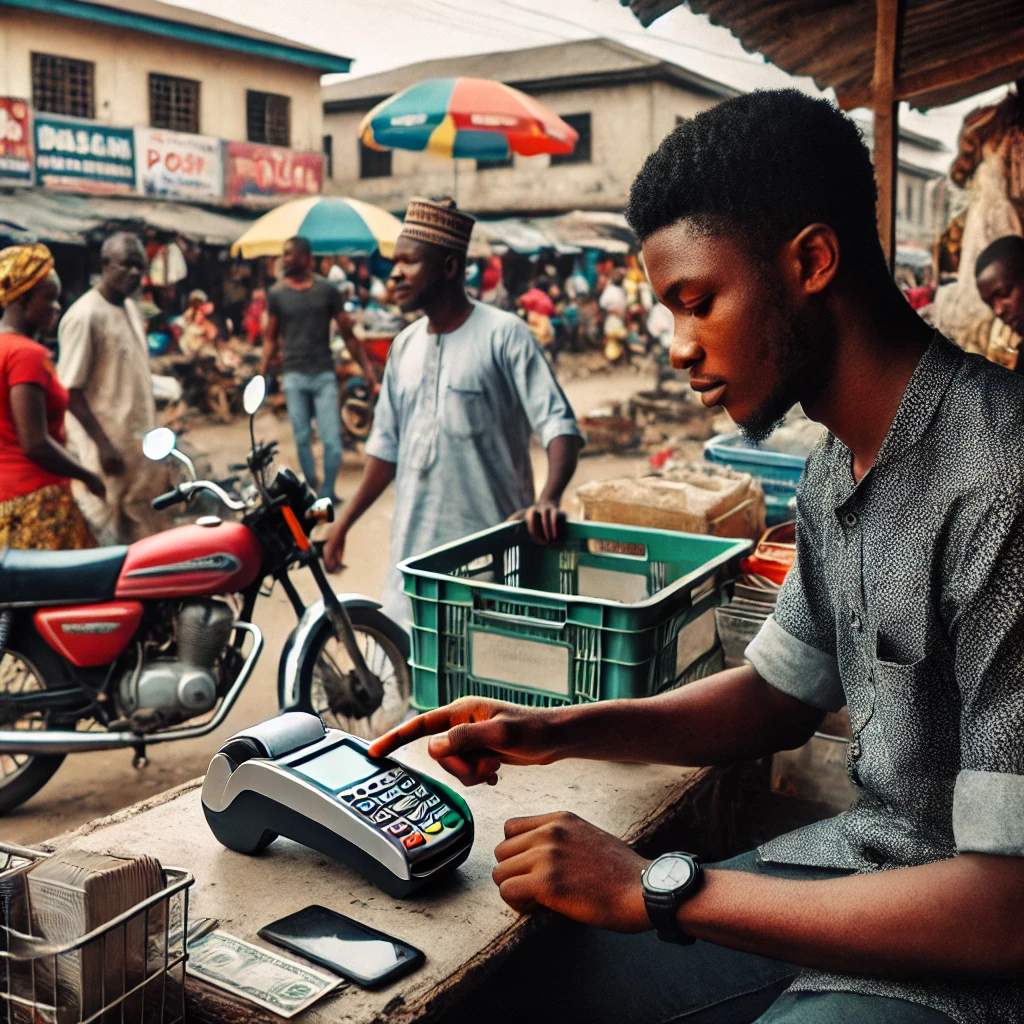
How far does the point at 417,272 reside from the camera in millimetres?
3799

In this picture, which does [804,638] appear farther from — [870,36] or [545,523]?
[870,36]

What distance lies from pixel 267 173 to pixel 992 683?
52.2 ft

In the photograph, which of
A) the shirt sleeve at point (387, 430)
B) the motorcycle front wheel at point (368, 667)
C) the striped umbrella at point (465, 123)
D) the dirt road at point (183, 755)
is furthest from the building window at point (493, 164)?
the shirt sleeve at point (387, 430)

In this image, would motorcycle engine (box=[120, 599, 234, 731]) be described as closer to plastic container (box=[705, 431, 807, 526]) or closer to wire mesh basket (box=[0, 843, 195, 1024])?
plastic container (box=[705, 431, 807, 526])

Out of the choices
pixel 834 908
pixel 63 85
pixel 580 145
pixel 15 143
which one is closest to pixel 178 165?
pixel 63 85

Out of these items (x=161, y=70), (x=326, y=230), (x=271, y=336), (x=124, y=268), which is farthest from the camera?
(x=161, y=70)

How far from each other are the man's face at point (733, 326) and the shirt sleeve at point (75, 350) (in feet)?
18.4

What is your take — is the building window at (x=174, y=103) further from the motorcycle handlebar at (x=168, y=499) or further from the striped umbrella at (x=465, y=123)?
the motorcycle handlebar at (x=168, y=499)

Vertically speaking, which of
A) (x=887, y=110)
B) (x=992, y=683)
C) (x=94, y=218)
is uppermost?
(x=94, y=218)

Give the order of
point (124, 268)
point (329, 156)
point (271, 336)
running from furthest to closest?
point (329, 156), point (271, 336), point (124, 268)

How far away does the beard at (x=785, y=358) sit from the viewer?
1.28 meters

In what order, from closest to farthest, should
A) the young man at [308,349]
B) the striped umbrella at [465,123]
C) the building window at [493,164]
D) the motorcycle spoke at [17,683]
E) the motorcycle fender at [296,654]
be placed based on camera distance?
the motorcycle spoke at [17,683] < the motorcycle fender at [296,654] < the young man at [308,349] < the striped umbrella at [465,123] < the building window at [493,164]

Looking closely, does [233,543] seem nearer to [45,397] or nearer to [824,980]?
[45,397]

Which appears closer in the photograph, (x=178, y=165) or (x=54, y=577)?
(x=54, y=577)
